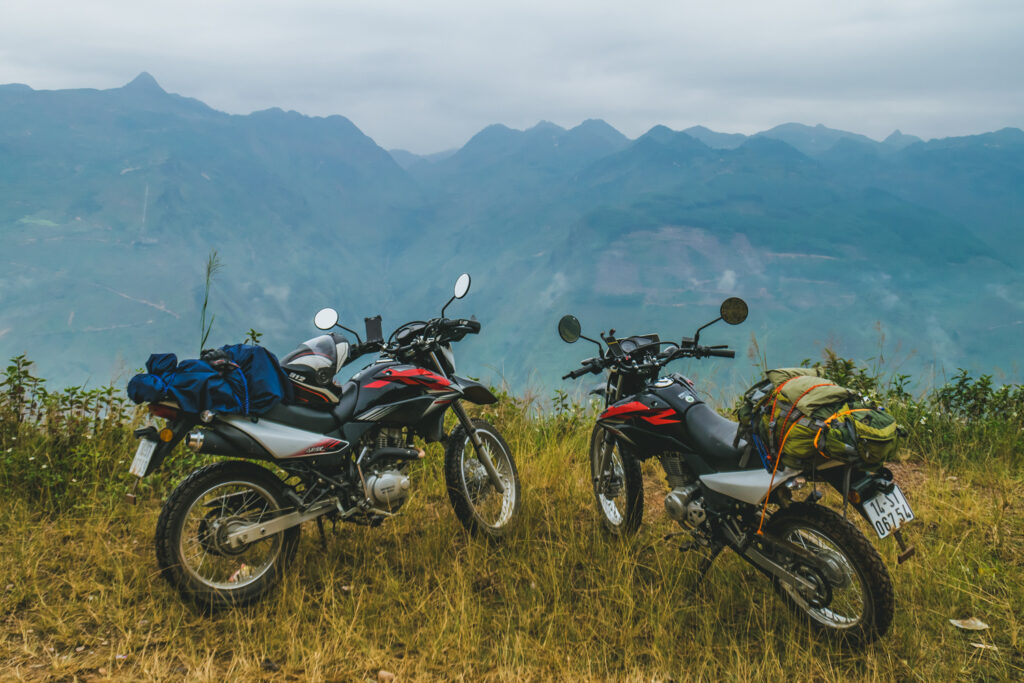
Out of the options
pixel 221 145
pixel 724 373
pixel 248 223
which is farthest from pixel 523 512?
pixel 221 145

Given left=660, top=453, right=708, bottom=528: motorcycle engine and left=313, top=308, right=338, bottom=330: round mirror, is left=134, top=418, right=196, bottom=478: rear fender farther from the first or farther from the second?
left=660, top=453, right=708, bottom=528: motorcycle engine

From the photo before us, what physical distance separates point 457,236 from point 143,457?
5793 inches

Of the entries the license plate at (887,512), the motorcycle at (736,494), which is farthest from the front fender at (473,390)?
the license plate at (887,512)

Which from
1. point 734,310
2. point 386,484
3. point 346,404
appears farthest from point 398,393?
point 734,310

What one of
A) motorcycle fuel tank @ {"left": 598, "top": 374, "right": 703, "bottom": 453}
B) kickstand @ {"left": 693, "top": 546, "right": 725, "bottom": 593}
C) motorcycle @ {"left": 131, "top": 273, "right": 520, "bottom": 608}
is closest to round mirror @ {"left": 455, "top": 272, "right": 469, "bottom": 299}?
motorcycle @ {"left": 131, "top": 273, "right": 520, "bottom": 608}

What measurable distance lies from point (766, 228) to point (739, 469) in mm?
134339

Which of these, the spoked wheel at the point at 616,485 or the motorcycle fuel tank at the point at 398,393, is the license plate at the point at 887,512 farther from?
the motorcycle fuel tank at the point at 398,393

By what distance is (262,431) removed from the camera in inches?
115

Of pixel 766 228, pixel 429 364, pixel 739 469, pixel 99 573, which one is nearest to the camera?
pixel 739 469

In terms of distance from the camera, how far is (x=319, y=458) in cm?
312

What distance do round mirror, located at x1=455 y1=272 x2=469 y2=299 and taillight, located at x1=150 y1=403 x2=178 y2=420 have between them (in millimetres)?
1425

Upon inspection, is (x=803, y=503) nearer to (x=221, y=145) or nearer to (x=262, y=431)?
(x=262, y=431)

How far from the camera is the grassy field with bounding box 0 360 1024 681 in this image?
8.48 ft

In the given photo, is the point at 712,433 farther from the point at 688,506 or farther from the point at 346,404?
the point at 346,404
